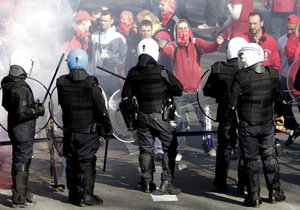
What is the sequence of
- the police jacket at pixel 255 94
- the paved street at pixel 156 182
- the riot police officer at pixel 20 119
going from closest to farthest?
1. the police jacket at pixel 255 94
2. the riot police officer at pixel 20 119
3. the paved street at pixel 156 182

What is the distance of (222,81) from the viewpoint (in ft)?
21.7

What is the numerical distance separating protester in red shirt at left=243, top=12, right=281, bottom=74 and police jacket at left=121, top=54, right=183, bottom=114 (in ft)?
10.5

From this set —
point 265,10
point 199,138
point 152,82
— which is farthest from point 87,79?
point 265,10

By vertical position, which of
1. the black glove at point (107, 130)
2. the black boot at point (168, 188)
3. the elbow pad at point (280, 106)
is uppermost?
the elbow pad at point (280, 106)

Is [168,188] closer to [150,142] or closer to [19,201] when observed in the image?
[150,142]

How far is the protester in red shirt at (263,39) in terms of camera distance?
9.23m

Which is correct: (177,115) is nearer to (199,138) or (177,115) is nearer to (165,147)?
(199,138)

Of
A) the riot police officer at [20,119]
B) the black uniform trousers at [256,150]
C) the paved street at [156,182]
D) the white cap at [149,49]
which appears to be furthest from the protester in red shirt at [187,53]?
the riot police officer at [20,119]

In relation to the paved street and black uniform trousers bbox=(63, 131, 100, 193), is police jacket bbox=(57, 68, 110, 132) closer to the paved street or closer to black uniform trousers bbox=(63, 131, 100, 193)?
black uniform trousers bbox=(63, 131, 100, 193)

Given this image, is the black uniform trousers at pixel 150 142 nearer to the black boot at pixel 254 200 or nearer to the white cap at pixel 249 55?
the black boot at pixel 254 200

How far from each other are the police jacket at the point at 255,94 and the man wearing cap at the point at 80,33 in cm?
424

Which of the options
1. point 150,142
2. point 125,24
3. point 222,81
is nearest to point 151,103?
point 150,142

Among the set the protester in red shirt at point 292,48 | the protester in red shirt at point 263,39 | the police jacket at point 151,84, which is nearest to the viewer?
the police jacket at point 151,84

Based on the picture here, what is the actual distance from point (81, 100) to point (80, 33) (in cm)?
378
